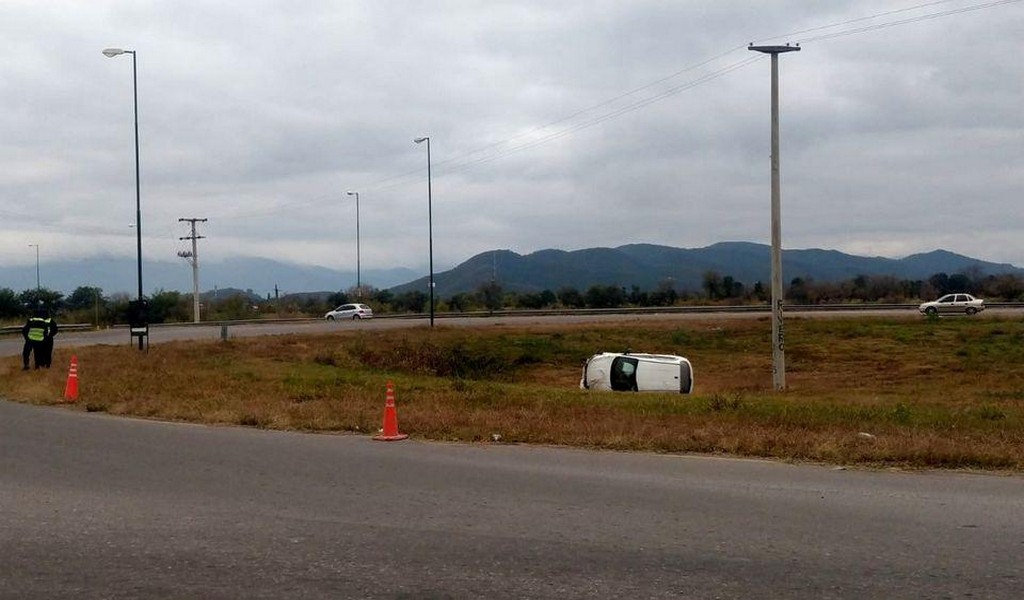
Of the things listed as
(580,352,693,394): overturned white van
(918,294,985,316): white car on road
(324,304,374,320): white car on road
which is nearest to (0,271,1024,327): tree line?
(324,304,374,320): white car on road

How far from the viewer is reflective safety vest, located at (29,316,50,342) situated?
2519cm

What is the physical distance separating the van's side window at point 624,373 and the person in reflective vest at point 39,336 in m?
15.0

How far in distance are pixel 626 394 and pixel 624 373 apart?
7056 millimetres

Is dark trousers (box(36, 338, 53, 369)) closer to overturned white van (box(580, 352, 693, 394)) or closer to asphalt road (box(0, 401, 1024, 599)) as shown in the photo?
overturned white van (box(580, 352, 693, 394))

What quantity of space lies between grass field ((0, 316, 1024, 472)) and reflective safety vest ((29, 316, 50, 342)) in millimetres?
1022

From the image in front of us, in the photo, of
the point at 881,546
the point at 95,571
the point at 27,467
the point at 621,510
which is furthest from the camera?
the point at 27,467

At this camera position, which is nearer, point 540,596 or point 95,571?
point 540,596

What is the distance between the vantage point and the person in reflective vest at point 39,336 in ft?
82.6

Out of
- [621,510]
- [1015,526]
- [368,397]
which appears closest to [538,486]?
[621,510]

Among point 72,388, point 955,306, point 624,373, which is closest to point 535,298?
point 955,306

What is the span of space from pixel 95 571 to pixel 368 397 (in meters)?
12.9

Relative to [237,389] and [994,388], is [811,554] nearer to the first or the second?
[237,389]

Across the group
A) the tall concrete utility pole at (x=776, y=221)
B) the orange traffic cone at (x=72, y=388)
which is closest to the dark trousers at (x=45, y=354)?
the orange traffic cone at (x=72, y=388)

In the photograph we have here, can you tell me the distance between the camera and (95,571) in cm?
675
